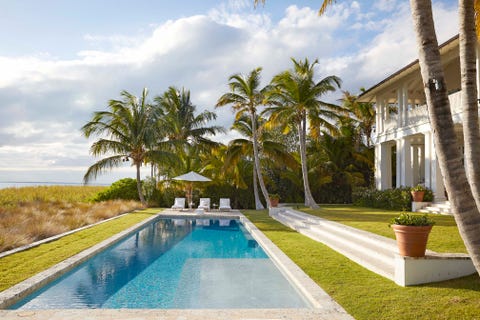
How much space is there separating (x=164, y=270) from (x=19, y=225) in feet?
18.1

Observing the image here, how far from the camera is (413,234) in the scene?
5.45m

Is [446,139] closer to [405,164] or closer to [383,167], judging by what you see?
[405,164]

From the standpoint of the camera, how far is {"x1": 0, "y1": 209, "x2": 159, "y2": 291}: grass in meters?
6.35

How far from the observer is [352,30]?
486 inches

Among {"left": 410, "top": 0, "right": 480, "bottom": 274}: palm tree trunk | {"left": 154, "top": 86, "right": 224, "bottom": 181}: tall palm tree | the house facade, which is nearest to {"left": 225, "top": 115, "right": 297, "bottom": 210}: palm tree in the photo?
{"left": 154, "top": 86, "right": 224, "bottom": 181}: tall palm tree

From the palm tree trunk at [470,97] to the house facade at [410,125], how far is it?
9.91m

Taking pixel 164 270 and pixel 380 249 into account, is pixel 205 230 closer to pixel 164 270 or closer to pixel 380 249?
pixel 164 270

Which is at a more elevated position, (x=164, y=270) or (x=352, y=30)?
(x=352, y=30)

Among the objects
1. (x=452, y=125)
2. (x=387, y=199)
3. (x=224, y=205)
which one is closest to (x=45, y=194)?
(x=224, y=205)

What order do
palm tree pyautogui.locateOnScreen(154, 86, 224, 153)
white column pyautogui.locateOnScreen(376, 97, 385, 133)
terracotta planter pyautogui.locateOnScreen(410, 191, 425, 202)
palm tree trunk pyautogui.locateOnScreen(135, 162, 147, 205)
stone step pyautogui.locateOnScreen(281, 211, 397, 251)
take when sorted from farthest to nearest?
palm tree pyautogui.locateOnScreen(154, 86, 224, 153) < palm tree trunk pyautogui.locateOnScreen(135, 162, 147, 205) < white column pyautogui.locateOnScreen(376, 97, 385, 133) < terracotta planter pyautogui.locateOnScreen(410, 191, 425, 202) < stone step pyautogui.locateOnScreen(281, 211, 397, 251)

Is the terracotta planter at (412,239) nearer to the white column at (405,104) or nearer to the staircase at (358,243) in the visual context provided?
the staircase at (358,243)

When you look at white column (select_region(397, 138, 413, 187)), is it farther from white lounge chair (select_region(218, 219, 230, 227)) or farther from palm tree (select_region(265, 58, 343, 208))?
white lounge chair (select_region(218, 219, 230, 227))

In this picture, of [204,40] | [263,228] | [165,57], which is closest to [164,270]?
[263,228]

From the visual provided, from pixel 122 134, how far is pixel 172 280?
16.1 metres
